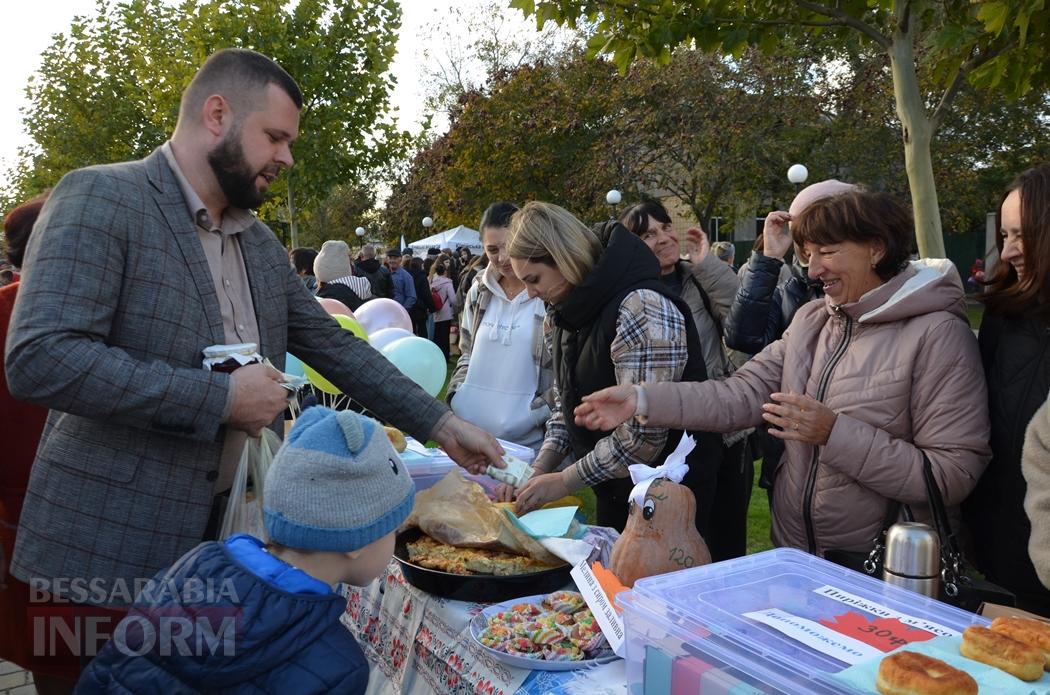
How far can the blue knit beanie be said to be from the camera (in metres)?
1.43

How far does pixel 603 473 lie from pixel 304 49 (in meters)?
9.32

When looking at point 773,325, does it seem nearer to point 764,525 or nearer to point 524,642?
point 764,525

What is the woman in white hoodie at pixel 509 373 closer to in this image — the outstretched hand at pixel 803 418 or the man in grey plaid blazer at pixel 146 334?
the man in grey plaid blazer at pixel 146 334

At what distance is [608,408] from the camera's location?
6.93ft

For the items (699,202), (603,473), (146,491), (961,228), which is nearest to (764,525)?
(603,473)

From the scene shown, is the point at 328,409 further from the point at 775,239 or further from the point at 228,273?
the point at 775,239

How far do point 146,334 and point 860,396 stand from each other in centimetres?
174

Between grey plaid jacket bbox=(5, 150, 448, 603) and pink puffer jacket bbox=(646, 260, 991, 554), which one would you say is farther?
pink puffer jacket bbox=(646, 260, 991, 554)

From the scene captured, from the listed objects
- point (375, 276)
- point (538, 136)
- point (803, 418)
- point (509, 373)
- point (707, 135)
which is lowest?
point (509, 373)

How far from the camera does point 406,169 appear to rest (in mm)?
35500

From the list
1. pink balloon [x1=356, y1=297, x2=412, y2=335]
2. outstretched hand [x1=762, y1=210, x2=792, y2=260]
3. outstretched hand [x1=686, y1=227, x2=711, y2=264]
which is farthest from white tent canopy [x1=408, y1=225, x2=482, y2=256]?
outstretched hand [x1=762, y1=210, x2=792, y2=260]

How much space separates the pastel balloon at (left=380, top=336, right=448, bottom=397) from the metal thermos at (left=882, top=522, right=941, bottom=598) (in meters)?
3.14

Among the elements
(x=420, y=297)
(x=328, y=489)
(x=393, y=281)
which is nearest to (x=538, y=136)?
(x=420, y=297)

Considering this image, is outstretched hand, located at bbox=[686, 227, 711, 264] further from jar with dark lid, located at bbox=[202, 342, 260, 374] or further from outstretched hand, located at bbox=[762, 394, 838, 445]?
jar with dark lid, located at bbox=[202, 342, 260, 374]
